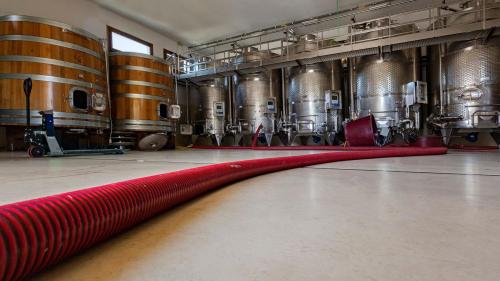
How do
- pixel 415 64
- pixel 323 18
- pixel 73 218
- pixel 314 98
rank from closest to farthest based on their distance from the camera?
pixel 73 218, pixel 415 64, pixel 314 98, pixel 323 18

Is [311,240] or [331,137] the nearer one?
[311,240]

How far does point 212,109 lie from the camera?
8.90 meters

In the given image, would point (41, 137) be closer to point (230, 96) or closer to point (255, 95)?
point (255, 95)

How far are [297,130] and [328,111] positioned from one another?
88 centimetres

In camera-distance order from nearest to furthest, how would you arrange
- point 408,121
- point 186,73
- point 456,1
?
point 408,121 < point 456,1 < point 186,73

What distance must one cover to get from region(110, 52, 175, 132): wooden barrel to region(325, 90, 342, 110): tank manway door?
12.3 ft

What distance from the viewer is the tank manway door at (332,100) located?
679 cm

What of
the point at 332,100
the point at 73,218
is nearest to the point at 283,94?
the point at 332,100

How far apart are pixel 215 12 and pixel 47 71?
15.1 feet

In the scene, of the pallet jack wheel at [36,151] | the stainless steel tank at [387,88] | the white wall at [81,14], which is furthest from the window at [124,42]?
the stainless steel tank at [387,88]

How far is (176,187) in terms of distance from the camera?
113cm

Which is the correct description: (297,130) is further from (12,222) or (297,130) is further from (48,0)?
(12,222)

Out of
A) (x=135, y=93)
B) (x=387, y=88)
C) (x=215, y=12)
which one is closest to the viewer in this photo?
(x=135, y=93)

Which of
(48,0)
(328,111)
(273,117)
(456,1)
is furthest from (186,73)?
(456,1)
